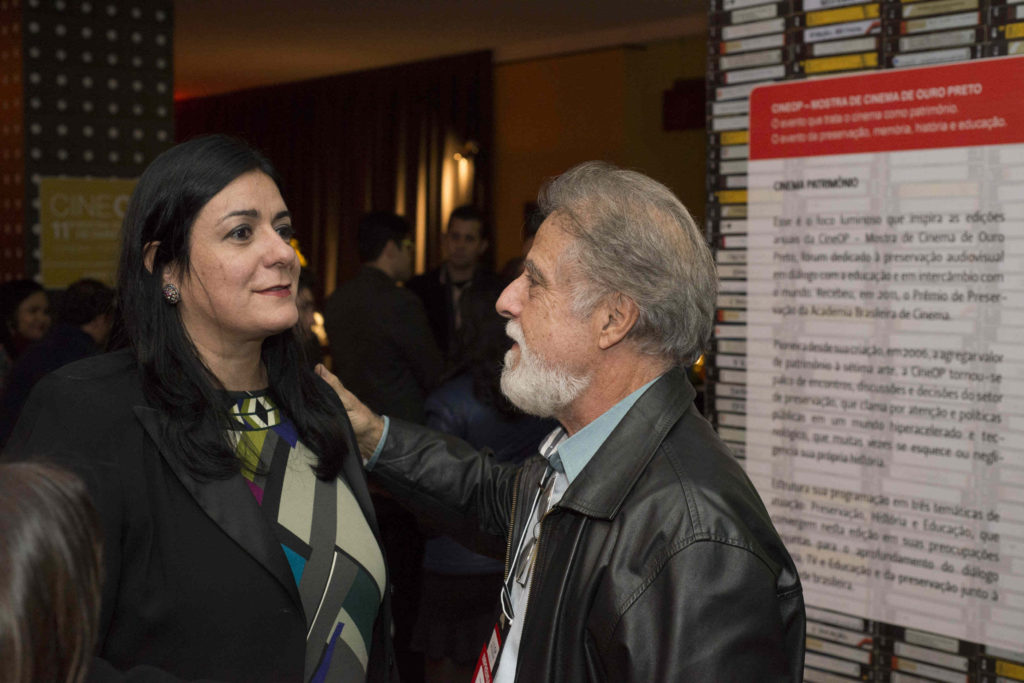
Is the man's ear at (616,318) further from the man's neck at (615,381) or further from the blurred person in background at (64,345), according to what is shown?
the blurred person in background at (64,345)

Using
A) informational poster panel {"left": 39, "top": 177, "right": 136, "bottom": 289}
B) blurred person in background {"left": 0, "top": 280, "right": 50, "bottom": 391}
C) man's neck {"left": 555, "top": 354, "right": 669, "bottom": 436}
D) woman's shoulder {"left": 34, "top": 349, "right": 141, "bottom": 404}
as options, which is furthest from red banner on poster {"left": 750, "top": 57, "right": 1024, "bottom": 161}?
informational poster panel {"left": 39, "top": 177, "right": 136, "bottom": 289}

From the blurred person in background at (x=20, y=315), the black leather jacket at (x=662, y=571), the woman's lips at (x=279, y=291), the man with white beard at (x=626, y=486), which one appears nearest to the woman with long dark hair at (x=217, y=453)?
the woman's lips at (x=279, y=291)

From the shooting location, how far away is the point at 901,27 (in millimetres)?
2199

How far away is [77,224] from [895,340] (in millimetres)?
4876

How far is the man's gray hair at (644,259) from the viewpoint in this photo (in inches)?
59.6

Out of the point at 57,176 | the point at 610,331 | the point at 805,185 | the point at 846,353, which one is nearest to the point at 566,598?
the point at 610,331

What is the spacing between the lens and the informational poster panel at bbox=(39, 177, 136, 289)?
18.7 ft

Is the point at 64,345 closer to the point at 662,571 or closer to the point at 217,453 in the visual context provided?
the point at 217,453

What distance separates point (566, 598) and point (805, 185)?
138 centimetres

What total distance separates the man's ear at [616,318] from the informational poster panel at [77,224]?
4.81 m

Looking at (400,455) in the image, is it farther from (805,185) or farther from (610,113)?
(610,113)

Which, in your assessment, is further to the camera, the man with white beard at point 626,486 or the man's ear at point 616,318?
the man's ear at point 616,318

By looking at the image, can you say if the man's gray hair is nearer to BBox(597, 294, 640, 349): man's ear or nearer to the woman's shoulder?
BBox(597, 294, 640, 349): man's ear

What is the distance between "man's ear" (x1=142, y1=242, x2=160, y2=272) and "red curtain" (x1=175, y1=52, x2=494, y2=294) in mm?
8157
